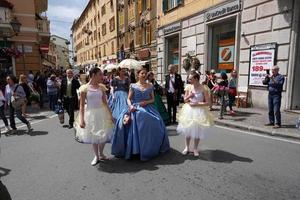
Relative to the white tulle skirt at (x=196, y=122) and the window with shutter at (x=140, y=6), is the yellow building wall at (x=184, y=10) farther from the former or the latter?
the white tulle skirt at (x=196, y=122)

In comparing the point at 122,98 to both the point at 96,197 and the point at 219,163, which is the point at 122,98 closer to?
the point at 219,163

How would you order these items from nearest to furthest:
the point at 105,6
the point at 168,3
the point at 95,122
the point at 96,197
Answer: the point at 96,197
the point at 95,122
the point at 168,3
the point at 105,6

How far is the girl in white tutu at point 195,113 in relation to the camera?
16.1 feet

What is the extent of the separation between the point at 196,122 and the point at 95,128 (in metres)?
1.98

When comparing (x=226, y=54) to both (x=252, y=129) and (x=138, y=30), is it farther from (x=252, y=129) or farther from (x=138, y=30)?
(x=138, y=30)

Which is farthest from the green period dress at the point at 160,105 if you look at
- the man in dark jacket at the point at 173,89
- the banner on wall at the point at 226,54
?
the banner on wall at the point at 226,54

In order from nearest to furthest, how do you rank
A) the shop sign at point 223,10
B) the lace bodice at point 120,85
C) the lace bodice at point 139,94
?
the lace bodice at point 139,94, the lace bodice at point 120,85, the shop sign at point 223,10

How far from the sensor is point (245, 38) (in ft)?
36.6

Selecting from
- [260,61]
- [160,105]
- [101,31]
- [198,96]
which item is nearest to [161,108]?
[160,105]

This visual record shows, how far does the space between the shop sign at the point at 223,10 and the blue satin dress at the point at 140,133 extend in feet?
28.8

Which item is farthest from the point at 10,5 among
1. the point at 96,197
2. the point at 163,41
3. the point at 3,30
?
the point at 96,197

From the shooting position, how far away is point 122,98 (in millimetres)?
7500

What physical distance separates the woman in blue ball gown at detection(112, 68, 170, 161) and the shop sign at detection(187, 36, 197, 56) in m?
10.8

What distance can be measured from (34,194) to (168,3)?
17.0 m
